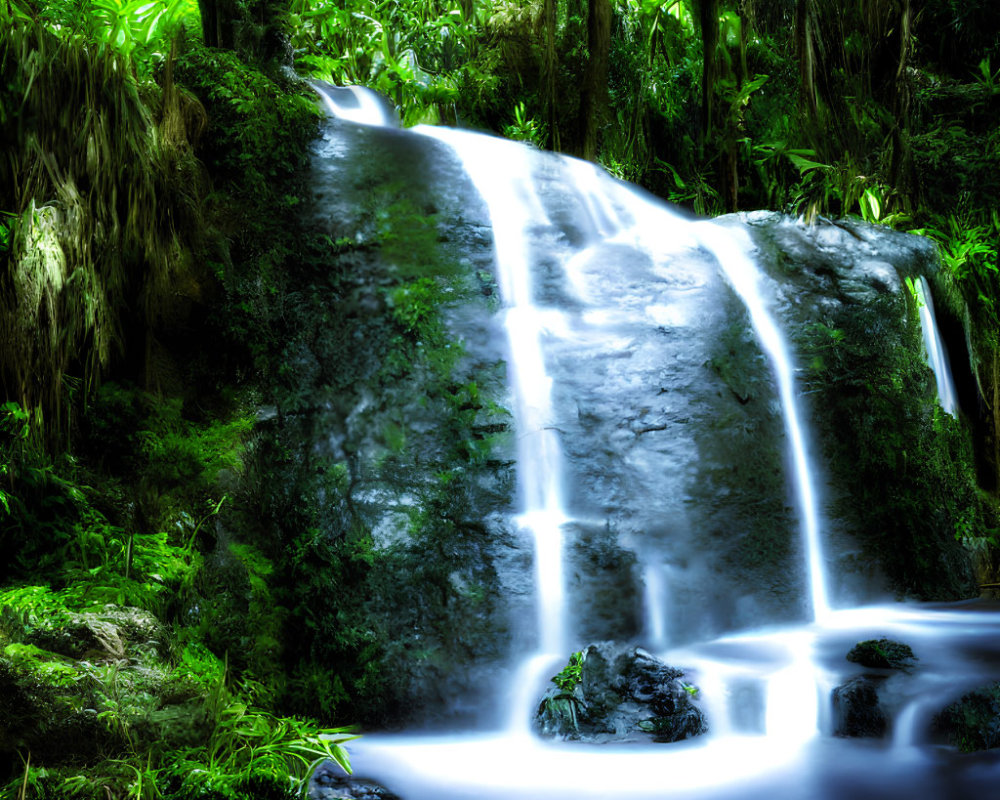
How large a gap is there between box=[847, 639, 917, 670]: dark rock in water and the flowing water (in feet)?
0.30

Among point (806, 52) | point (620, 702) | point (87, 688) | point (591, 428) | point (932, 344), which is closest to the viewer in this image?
point (87, 688)

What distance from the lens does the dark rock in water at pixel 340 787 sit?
3236 mm

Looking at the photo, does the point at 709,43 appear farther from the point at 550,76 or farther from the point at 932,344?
the point at 932,344

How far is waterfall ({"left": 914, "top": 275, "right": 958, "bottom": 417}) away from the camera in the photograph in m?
6.38

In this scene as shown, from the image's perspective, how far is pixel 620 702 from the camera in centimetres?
383

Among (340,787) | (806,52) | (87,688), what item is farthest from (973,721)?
(806,52)

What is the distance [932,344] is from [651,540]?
3.22 meters

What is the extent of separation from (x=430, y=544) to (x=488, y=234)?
2.20 metres

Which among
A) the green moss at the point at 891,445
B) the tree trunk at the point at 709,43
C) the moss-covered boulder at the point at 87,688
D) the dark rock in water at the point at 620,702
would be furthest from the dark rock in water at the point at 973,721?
the tree trunk at the point at 709,43

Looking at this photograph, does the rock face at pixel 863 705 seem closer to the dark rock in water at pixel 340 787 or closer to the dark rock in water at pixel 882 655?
the dark rock in water at pixel 882 655

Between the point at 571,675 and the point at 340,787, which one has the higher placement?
the point at 571,675

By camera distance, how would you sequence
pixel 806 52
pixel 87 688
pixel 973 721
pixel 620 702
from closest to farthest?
1. pixel 87 688
2. pixel 973 721
3. pixel 620 702
4. pixel 806 52

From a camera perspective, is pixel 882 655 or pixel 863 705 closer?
pixel 863 705

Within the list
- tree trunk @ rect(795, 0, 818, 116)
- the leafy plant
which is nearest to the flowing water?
the leafy plant
